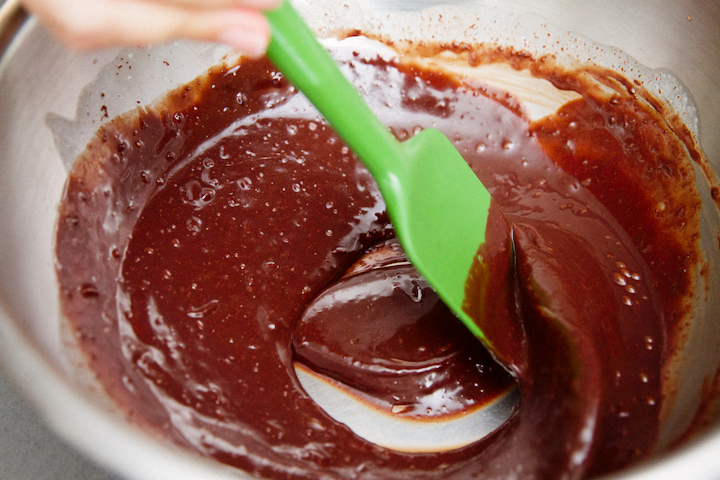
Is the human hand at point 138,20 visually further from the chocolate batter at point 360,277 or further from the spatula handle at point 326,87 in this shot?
the chocolate batter at point 360,277

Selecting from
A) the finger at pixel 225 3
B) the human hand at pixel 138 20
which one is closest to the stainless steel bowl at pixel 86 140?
the human hand at pixel 138 20

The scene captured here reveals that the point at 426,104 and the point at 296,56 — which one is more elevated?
the point at 426,104

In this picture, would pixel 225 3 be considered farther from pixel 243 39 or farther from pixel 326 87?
pixel 326 87

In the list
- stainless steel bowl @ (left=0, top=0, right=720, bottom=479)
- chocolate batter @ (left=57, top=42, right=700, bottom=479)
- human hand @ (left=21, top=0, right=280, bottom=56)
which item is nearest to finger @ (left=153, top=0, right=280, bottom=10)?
human hand @ (left=21, top=0, right=280, bottom=56)

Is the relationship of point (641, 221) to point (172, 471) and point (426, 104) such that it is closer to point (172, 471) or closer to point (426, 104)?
point (426, 104)

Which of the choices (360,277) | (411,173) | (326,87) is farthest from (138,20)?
(360,277)

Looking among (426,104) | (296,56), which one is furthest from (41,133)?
(426,104)
